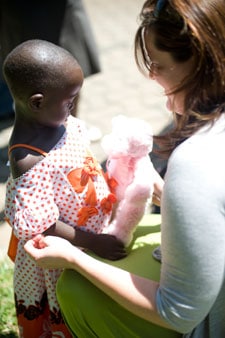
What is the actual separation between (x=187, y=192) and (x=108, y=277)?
0.38 m

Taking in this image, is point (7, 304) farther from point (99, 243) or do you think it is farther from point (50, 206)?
point (50, 206)

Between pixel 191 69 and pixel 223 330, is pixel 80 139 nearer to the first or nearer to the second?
pixel 191 69

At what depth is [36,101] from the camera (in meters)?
1.73

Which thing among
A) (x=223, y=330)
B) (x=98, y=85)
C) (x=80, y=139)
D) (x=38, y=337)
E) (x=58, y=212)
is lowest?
(x=98, y=85)

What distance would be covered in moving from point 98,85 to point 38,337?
126 inches

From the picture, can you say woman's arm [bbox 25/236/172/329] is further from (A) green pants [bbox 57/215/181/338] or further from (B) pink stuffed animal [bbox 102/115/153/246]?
(B) pink stuffed animal [bbox 102/115/153/246]

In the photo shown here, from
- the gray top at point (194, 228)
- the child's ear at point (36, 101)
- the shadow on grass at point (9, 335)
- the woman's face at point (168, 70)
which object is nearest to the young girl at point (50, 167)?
the child's ear at point (36, 101)

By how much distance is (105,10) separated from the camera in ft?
21.6

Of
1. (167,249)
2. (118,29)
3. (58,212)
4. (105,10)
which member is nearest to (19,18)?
(58,212)

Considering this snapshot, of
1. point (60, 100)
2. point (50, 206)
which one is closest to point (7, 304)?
point (50, 206)

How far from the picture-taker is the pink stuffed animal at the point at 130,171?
186cm

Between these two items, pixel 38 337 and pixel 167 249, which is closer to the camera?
pixel 167 249

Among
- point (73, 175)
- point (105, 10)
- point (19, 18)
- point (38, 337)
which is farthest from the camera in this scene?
point (105, 10)

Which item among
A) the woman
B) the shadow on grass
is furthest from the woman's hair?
the shadow on grass
